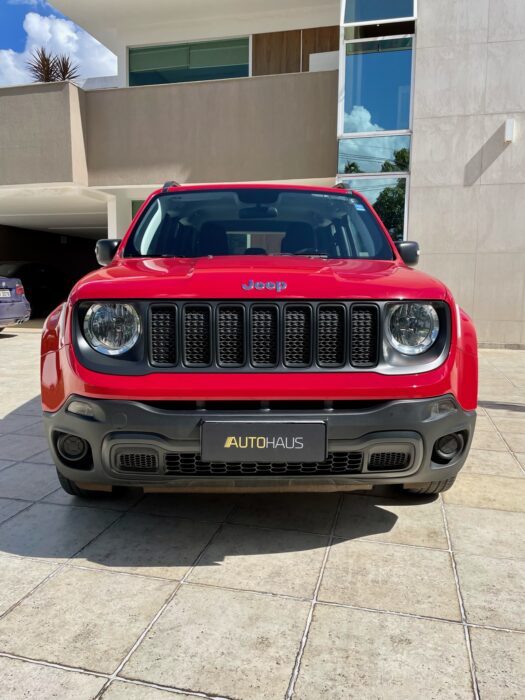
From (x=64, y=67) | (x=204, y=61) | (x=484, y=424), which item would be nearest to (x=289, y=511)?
(x=484, y=424)

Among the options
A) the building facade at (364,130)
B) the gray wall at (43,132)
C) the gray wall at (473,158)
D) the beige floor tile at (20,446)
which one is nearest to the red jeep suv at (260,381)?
the beige floor tile at (20,446)

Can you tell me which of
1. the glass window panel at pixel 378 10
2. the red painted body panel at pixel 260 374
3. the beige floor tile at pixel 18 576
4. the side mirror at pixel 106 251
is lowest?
the beige floor tile at pixel 18 576

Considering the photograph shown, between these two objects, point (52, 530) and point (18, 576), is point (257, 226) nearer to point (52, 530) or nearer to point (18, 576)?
point (52, 530)

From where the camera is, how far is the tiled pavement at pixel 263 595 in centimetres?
192

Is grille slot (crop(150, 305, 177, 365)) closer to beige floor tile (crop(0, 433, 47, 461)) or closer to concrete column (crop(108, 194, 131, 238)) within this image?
beige floor tile (crop(0, 433, 47, 461))

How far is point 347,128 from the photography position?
34.4ft

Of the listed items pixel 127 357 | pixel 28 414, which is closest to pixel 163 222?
pixel 127 357

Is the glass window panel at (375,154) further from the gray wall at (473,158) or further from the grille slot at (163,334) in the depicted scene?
the grille slot at (163,334)

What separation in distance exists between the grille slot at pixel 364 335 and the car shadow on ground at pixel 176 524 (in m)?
0.91

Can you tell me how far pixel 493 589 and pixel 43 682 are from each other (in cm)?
181

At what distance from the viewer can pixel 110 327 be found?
2.55 meters

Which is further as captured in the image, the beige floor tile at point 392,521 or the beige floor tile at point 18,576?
the beige floor tile at point 392,521

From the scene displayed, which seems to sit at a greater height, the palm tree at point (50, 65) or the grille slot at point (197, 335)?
the palm tree at point (50, 65)

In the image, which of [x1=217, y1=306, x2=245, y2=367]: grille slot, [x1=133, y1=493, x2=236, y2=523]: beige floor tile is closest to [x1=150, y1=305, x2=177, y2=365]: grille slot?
[x1=217, y1=306, x2=245, y2=367]: grille slot
